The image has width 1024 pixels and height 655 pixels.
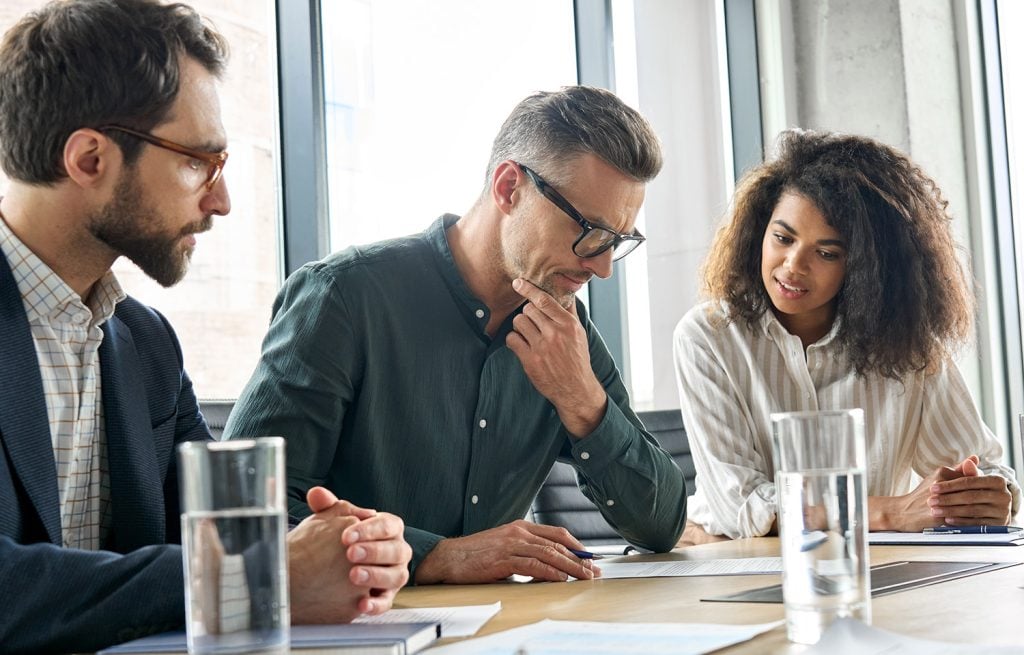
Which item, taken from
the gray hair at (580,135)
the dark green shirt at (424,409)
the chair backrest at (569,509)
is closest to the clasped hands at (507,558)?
the dark green shirt at (424,409)

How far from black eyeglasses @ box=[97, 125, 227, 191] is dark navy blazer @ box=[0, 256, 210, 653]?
0.76ft

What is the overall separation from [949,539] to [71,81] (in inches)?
59.4

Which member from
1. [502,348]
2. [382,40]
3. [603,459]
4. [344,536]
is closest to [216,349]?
[382,40]

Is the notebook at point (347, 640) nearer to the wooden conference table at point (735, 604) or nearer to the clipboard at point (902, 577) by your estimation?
the wooden conference table at point (735, 604)

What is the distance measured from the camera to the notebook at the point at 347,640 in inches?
35.2

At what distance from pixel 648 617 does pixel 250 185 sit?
7.40 ft

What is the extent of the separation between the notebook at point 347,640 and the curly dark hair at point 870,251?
5.84 ft

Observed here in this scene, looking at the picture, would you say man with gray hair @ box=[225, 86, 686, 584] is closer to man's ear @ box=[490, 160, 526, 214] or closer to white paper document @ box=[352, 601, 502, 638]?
man's ear @ box=[490, 160, 526, 214]

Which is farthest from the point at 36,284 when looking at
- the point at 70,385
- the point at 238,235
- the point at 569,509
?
the point at 238,235

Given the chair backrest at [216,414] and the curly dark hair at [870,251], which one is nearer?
the chair backrest at [216,414]

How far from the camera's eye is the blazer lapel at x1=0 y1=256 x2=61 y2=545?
4.23 feet

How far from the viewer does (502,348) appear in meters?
1.96

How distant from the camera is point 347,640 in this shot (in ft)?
3.00

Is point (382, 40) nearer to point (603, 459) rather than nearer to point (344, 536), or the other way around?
point (603, 459)
